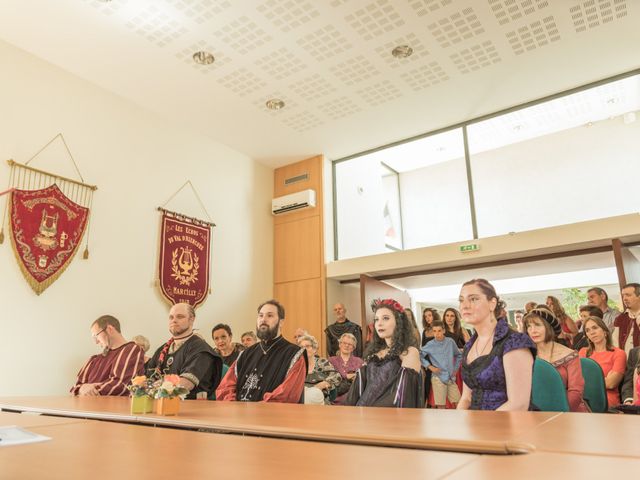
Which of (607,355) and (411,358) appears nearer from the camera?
(411,358)

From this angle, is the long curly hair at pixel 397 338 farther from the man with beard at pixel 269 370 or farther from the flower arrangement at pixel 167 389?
the flower arrangement at pixel 167 389

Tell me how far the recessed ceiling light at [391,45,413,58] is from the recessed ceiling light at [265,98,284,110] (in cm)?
158

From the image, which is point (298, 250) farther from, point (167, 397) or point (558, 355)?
point (167, 397)

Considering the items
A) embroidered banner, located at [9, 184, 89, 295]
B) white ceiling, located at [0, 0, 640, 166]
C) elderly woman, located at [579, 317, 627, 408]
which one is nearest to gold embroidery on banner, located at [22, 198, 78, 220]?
embroidered banner, located at [9, 184, 89, 295]

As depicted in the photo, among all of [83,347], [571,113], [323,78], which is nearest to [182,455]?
[83,347]

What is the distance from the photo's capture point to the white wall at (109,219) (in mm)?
4547

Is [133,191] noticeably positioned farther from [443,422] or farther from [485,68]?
[443,422]

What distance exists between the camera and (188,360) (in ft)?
11.4

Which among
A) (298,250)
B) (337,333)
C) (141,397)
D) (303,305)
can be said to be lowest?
(141,397)

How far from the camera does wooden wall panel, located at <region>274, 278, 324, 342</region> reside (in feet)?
23.0

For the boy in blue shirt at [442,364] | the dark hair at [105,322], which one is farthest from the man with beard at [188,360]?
the boy in blue shirt at [442,364]

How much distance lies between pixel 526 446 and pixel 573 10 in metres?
4.80

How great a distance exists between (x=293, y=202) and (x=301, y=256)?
2.79 feet

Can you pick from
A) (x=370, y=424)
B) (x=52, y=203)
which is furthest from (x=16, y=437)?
(x=52, y=203)
